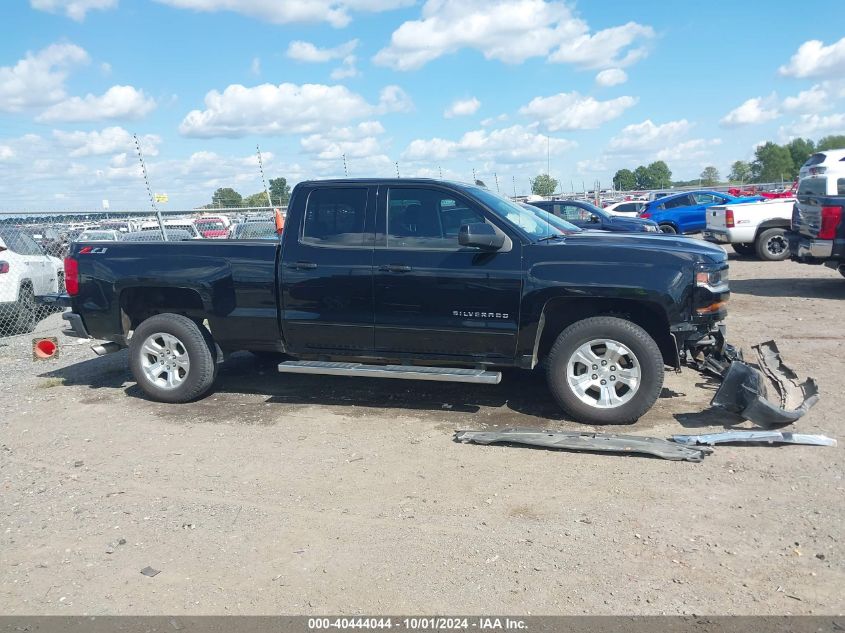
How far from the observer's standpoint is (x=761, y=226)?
16172mm

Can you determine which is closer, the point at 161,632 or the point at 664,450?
the point at 161,632

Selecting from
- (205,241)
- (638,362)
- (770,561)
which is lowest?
(770,561)

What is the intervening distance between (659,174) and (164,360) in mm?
103811

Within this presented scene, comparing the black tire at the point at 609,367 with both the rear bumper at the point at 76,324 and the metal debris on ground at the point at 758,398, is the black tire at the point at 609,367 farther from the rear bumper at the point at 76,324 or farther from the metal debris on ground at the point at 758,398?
the rear bumper at the point at 76,324

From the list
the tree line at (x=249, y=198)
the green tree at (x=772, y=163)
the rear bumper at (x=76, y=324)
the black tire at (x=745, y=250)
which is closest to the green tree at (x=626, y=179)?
the green tree at (x=772, y=163)

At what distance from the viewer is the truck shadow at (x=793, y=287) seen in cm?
1154

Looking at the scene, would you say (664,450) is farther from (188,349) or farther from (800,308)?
(800,308)

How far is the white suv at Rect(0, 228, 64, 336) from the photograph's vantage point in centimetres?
1002

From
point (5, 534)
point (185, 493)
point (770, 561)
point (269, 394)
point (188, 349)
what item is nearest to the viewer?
point (770, 561)

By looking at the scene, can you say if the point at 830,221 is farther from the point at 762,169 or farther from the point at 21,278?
the point at 762,169

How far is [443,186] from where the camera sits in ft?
19.2

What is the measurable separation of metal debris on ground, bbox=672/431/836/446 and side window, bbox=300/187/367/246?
10.0 feet

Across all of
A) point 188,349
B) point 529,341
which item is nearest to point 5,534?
point 188,349

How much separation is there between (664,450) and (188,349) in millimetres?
4182
